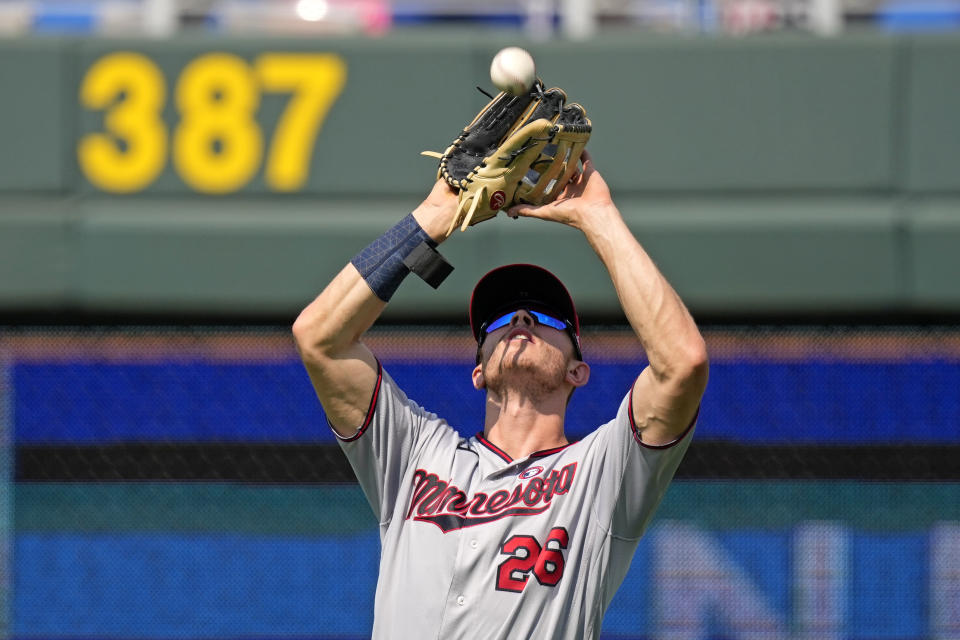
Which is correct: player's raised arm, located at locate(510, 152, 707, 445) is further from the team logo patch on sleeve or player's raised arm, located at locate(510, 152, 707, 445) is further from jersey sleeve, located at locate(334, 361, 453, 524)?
jersey sleeve, located at locate(334, 361, 453, 524)

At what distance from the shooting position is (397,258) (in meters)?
2.17

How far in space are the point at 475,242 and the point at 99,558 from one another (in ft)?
6.21

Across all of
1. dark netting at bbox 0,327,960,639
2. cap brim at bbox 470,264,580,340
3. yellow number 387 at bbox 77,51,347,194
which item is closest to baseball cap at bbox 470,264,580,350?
cap brim at bbox 470,264,580,340

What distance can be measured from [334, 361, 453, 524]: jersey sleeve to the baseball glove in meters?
0.35

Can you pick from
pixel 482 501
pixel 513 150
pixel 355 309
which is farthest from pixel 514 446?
pixel 513 150

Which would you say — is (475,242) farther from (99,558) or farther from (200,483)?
(99,558)

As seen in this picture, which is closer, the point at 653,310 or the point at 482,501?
the point at 653,310

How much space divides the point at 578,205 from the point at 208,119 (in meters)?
2.81

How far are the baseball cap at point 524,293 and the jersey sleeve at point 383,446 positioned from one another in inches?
8.9

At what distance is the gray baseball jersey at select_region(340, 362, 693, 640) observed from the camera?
6.61 feet

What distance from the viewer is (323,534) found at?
473cm

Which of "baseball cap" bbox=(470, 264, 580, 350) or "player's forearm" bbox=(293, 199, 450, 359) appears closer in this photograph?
"player's forearm" bbox=(293, 199, 450, 359)

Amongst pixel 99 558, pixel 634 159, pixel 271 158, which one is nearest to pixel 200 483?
pixel 99 558

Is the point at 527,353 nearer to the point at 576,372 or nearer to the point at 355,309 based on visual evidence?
the point at 576,372
